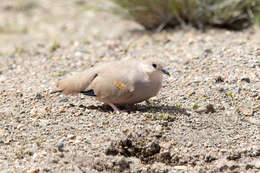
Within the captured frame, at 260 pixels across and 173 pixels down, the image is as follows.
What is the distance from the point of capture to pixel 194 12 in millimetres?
7156

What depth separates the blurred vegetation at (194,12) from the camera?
23.2 feet

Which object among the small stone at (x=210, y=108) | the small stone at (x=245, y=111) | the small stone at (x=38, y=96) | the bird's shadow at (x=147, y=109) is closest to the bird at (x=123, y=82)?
the bird's shadow at (x=147, y=109)

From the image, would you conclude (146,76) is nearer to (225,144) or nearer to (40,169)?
(225,144)

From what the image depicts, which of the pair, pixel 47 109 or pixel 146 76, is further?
pixel 47 109

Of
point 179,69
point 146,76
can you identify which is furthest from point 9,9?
point 146,76

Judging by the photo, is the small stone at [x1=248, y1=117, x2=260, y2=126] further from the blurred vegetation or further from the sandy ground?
the blurred vegetation

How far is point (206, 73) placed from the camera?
5215 mm

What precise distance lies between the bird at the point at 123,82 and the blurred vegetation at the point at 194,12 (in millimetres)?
3066

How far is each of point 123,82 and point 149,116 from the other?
1.20 ft

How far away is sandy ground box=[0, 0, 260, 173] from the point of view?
12.3 feet

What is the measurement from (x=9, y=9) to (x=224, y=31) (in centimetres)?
511

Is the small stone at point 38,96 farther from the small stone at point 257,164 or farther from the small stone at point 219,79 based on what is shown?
the small stone at point 257,164

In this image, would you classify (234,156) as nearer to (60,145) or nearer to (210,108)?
(210,108)

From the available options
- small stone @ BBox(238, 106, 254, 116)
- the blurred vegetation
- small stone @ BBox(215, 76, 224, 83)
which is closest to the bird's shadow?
small stone @ BBox(238, 106, 254, 116)
